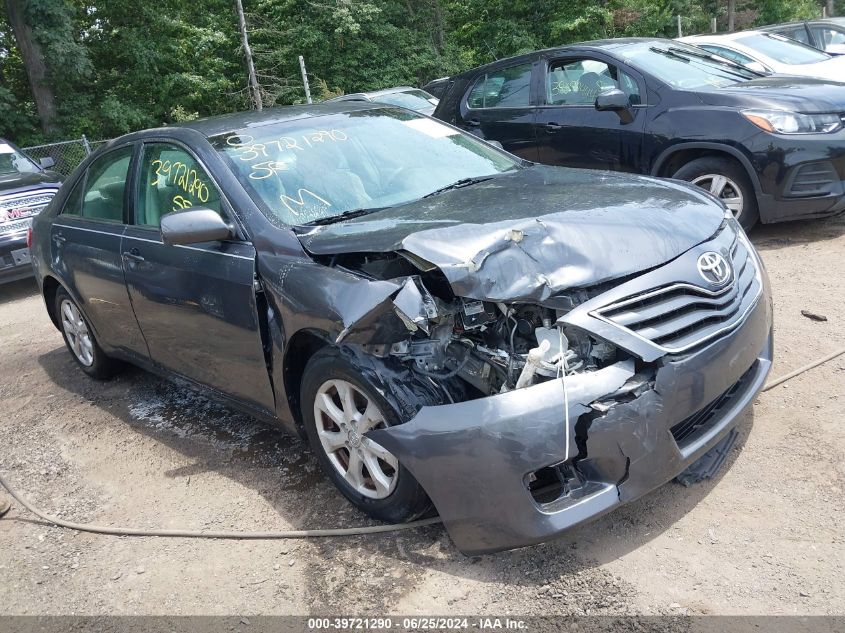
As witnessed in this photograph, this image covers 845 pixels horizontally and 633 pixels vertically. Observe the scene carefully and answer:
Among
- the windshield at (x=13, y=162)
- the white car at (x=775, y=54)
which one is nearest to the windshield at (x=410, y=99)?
the white car at (x=775, y=54)

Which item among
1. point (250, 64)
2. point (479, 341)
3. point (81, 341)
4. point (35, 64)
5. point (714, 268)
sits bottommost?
point (81, 341)

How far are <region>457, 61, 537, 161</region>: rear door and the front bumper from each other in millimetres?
4990

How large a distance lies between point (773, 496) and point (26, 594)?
307cm

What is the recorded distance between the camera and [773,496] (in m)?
2.89

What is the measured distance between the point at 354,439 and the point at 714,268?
1.58 meters

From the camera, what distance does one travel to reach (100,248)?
4402 mm

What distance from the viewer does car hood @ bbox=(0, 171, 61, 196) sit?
8.59 m

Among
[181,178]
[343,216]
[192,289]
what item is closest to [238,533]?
[192,289]

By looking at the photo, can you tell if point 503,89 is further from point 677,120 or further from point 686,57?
point 677,120

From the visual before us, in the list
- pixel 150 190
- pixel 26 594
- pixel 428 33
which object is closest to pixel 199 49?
pixel 428 33

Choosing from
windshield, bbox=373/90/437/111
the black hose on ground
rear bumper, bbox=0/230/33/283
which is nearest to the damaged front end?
the black hose on ground

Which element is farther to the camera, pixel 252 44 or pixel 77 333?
pixel 252 44

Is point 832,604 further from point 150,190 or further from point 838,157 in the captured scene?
point 838,157

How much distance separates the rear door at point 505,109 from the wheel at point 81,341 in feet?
14.1
